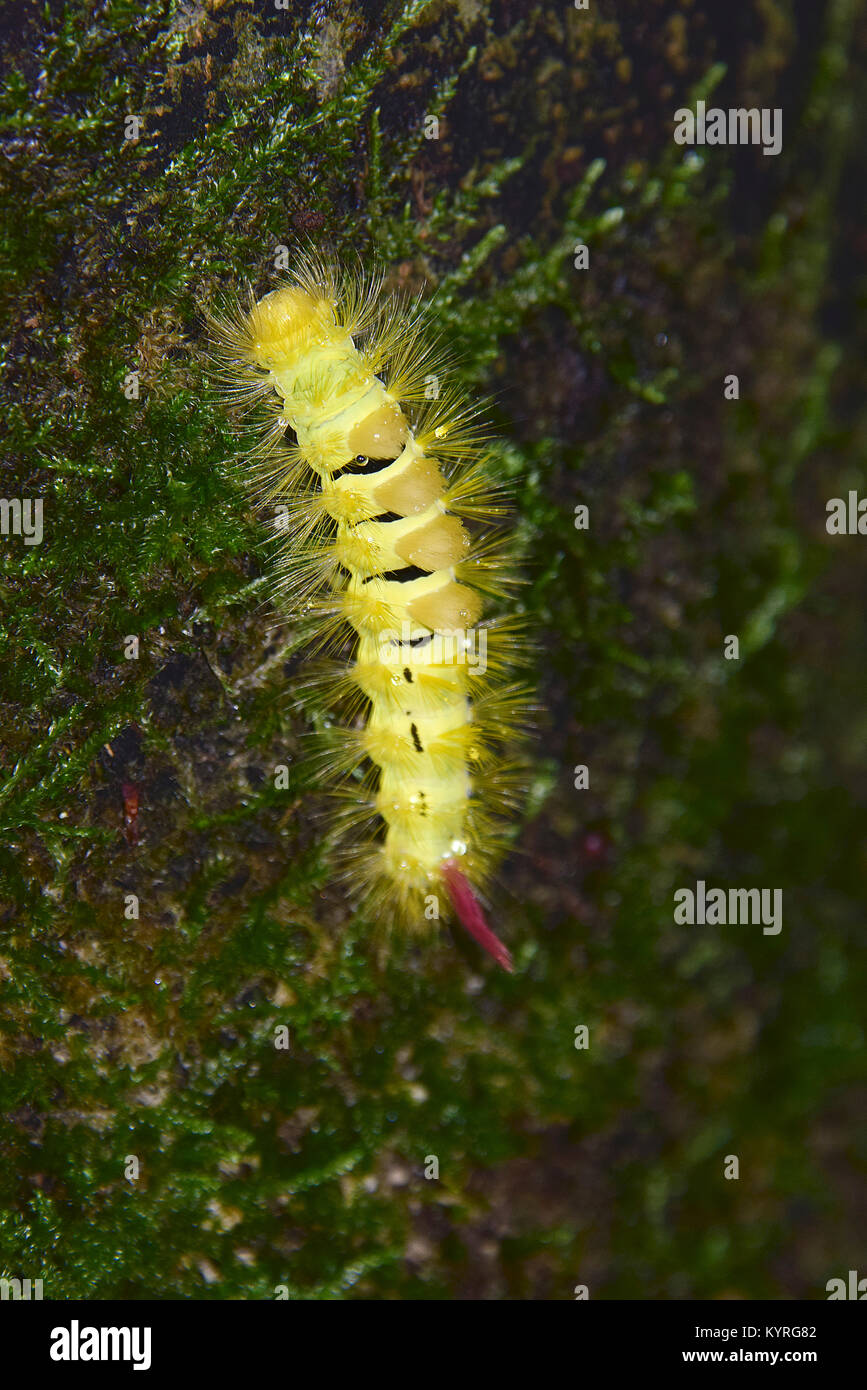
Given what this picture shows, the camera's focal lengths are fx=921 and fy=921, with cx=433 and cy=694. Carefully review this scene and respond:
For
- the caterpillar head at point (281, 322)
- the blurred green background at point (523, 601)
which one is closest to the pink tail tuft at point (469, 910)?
the blurred green background at point (523, 601)

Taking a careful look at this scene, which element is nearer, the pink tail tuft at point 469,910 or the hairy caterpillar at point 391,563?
the hairy caterpillar at point 391,563

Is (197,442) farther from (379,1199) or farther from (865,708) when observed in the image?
(865,708)

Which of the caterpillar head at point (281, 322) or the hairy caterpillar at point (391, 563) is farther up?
the caterpillar head at point (281, 322)

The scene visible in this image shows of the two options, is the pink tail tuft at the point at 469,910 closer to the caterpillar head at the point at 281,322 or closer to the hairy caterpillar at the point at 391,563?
the hairy caterpillar at the point at 391,563

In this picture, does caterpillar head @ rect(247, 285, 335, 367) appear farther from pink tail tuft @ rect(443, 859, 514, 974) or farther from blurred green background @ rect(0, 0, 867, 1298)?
pink tail tuft @ rect(443, 859, 514, 974)

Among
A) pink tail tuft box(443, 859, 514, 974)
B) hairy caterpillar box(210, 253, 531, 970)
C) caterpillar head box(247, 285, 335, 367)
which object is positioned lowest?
pink tail tuft box(443, 859, 514, 974)

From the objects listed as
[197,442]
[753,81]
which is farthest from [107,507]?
[753,81]

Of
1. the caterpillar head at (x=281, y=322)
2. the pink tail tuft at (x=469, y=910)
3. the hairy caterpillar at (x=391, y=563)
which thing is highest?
the caterpillar head at (x=281, y=322)

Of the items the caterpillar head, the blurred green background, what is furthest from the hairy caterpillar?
the blurred green background
